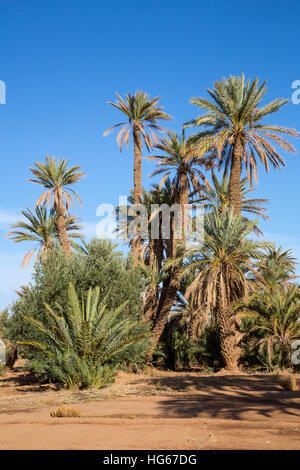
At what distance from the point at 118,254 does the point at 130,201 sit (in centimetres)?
1346

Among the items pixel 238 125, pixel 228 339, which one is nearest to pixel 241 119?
pixel 238 125

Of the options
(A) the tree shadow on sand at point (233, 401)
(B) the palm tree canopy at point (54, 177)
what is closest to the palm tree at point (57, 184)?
(B) the palm tree canopy at point (54, 177)

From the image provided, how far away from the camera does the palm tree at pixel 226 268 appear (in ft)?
58.0

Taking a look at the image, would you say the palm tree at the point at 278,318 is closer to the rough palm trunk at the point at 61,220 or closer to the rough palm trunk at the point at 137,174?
the rough palm trunk at the point at 137,174

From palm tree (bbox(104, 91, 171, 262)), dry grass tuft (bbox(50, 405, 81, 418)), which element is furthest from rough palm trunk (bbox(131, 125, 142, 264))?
dry grass tuft (bbox(50, 405, 81, 418))

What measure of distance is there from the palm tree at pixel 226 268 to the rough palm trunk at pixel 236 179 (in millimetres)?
2330

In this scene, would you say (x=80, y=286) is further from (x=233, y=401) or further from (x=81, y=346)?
(x=233, y=401)

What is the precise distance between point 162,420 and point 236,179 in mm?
15498

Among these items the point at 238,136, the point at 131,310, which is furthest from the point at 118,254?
the point at 238,136

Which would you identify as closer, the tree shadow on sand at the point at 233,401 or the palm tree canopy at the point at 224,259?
the tree shadow on sand at the point at 233,401

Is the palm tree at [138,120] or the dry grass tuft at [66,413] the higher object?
the palm tree at [138,120]

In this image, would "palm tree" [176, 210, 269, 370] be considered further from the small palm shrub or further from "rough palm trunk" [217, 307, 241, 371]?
the small palm shrub
